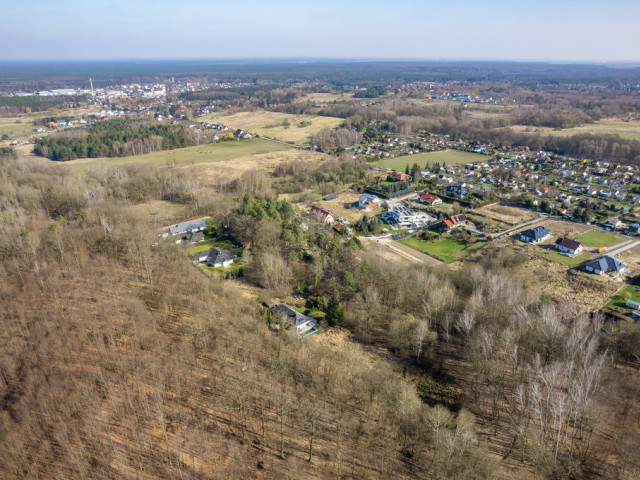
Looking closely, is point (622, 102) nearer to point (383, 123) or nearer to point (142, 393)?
point (383, 123)

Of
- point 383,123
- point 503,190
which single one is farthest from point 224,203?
point 383,123

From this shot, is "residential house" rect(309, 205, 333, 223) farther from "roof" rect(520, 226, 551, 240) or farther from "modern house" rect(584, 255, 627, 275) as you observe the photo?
"modern house" rect(584, 255, 627, 275)

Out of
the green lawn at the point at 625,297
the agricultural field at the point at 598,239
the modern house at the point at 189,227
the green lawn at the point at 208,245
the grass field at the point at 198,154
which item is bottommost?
the green lawn at the point at 625,297

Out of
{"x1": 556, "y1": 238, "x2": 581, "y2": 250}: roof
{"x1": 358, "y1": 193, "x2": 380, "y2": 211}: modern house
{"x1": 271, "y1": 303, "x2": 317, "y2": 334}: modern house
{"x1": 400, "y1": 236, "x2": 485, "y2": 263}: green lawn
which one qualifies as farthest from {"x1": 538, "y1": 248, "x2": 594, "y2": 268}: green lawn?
{"x1": 271, "y1": 303, "x2": 317, "y2": 334}: modern house

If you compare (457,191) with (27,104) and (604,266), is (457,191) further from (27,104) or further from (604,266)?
(27,104)

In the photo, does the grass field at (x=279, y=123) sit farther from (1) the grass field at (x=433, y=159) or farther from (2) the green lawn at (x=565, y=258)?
(2) the green lawn at (x=565, y=258)

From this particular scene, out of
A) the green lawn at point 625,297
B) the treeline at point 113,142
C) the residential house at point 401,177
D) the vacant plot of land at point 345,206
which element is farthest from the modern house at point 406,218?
the treeline at point 113,142
